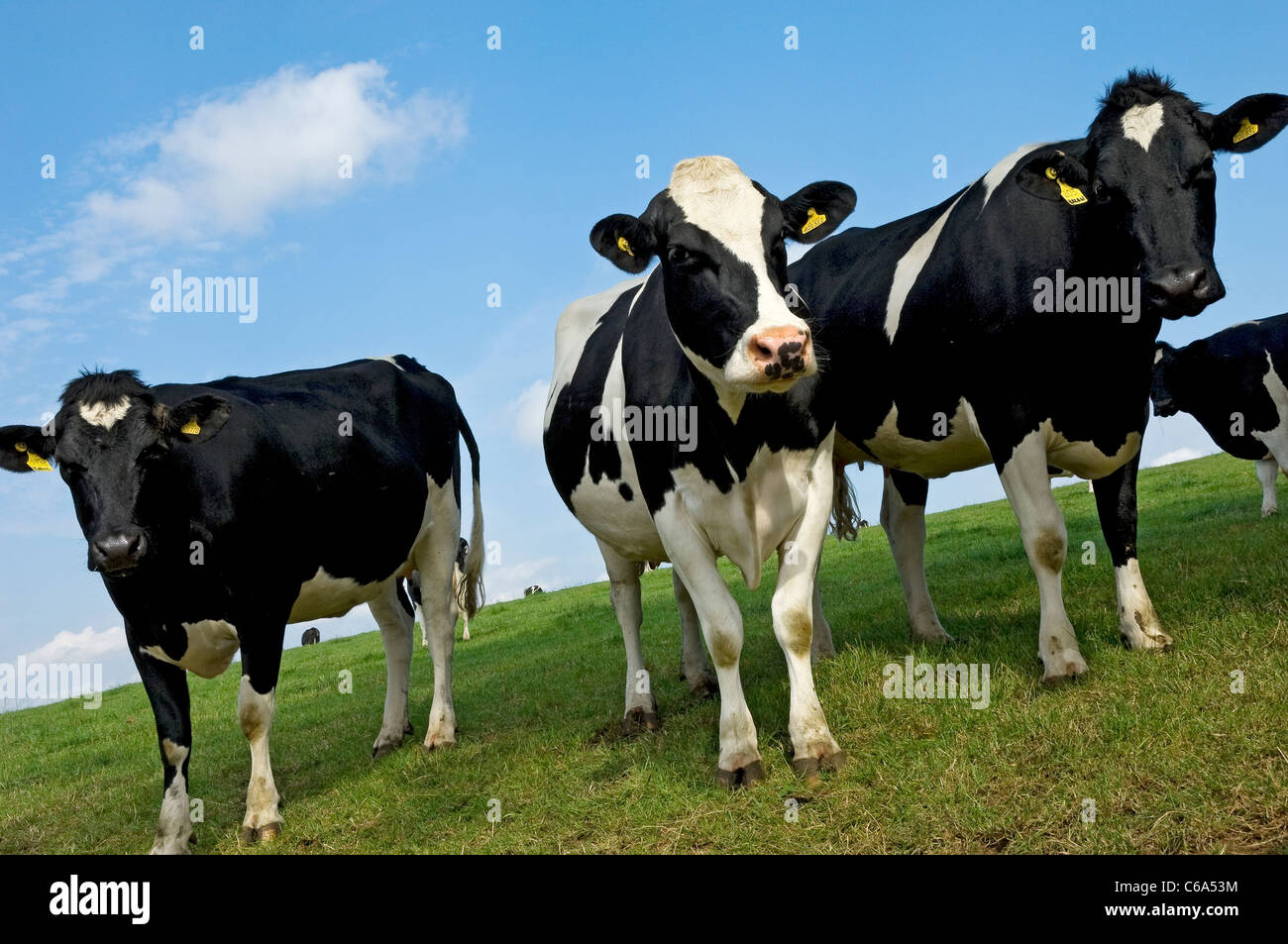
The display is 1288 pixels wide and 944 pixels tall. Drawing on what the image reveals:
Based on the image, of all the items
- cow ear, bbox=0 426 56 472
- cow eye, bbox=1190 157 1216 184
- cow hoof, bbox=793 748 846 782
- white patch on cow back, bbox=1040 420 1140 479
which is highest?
cow eye, bbox=1190 157 1216 184

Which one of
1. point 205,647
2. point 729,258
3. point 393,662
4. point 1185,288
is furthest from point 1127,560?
point 205,647

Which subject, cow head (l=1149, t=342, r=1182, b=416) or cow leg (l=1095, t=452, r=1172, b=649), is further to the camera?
cow head (l=1149, t=342, r=1182, b=416)

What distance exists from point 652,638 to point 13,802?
7223 mm

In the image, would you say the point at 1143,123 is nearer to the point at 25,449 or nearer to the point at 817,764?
the point at 817,764

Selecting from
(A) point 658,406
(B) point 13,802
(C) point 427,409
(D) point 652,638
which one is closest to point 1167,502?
(D) point 652,638

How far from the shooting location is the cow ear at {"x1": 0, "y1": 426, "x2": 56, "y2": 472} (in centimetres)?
746

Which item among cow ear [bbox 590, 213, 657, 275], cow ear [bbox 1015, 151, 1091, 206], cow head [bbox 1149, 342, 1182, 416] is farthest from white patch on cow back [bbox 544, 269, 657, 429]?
cow head [bbox 1149, 342, 1182, 416]

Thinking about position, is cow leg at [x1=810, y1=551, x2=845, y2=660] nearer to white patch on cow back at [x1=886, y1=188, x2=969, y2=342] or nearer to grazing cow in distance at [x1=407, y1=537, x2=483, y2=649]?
white patch on cow back at [x1=886, y1=188, x2=969, y2=342]

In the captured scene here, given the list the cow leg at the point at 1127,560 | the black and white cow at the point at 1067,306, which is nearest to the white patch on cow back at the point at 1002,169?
the black and white cow at the point at 1067,306

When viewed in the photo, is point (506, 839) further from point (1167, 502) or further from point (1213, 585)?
point (1167, 502)

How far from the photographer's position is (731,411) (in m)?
6.14

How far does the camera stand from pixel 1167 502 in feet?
60.5

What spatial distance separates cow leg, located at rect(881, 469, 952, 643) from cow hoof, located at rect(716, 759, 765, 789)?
3.07 meters

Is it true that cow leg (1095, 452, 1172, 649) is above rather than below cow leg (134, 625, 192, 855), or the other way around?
above
